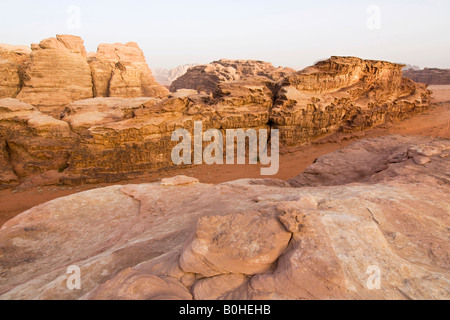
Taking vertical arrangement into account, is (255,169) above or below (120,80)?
below

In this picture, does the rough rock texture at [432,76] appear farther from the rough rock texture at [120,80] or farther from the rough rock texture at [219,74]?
the rough rock texture at [120,80]

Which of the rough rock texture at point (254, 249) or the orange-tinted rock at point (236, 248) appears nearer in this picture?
the rough rock texture at point (254, 249)

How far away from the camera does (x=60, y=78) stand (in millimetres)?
17859

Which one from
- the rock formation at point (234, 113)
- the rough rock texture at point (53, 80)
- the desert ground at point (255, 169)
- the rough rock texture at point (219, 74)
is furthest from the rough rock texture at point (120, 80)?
the desert ground at point (255, 169)

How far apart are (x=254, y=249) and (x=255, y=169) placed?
29.1 feet

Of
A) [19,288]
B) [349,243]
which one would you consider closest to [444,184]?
[349,243]

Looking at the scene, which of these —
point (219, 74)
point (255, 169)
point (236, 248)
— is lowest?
point (255, 169)

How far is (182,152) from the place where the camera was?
435 inches

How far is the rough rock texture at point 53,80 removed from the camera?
1692 cm

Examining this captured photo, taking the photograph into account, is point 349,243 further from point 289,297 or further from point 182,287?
point 182,287

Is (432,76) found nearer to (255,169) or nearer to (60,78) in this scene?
(255,169)

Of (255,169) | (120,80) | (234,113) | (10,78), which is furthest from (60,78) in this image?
(255,169)

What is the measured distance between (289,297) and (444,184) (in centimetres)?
380

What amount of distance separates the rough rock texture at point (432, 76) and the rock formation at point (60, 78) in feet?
110
